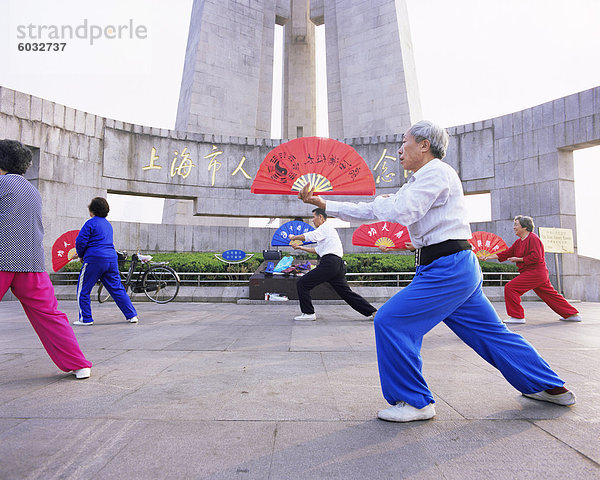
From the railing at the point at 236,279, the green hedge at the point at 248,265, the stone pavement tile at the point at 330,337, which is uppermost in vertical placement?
the green hedge at the point at 248,265

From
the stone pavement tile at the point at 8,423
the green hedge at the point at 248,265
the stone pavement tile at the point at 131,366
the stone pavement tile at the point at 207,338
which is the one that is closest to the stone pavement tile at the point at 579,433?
the stone pavement tile at the point at 131,366

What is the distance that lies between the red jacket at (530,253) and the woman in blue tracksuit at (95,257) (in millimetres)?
5912

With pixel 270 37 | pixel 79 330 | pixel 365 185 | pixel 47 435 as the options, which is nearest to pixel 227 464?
pixel 47 435

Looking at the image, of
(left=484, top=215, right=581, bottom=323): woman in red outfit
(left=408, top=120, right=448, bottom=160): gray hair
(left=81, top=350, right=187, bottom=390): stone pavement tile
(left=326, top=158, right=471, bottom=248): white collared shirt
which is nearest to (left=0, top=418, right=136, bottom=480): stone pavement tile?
(left=81, top=350, right=187, bottom=390): stone pavement tile

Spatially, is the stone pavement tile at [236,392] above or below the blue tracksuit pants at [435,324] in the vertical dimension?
below

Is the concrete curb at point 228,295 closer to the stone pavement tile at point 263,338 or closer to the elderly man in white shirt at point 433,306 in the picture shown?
the stone pavement tile at point 263,338

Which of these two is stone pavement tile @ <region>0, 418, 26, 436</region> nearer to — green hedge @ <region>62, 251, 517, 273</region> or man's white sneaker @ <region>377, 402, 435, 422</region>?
man's white sneaker @ <region>377, 402, 435, 422</region>

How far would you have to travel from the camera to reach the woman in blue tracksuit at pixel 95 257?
557 cm

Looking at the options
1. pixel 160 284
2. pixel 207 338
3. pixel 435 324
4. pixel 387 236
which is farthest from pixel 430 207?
pixel 387 236

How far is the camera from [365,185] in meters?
8.30

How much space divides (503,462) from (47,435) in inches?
83.9

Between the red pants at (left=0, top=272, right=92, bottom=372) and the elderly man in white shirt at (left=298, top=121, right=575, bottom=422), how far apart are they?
231cm

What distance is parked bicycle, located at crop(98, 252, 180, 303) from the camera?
8.28 m

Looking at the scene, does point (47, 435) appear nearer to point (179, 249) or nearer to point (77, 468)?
point (77, 468)
